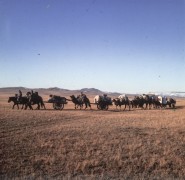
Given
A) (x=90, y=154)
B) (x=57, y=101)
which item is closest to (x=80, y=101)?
(x=57, y=101)

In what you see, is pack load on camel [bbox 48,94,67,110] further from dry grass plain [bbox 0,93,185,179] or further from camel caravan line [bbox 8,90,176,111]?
dry grass plain [bbox 0,93,185,179]

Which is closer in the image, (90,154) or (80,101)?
(90,154)

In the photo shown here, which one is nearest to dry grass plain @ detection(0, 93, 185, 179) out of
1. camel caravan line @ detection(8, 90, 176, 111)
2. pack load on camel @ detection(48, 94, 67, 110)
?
camel caravan line @ detection(8, 90, 176, 111)

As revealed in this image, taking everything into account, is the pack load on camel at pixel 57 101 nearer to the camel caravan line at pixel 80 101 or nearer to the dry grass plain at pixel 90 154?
the camel caravan line at pixel 80 101

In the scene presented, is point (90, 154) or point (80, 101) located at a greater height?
point (80, 101)

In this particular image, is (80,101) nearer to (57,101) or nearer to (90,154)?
(57,101)

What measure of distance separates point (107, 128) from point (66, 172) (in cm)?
872

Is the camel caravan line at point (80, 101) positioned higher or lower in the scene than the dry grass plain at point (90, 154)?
higher

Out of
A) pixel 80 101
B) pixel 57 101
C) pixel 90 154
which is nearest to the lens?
pixel 90 154

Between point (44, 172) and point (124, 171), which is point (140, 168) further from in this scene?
point (44, 172)

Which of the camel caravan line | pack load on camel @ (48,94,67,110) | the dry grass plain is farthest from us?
pack load on camel @ (48,94,67,110)

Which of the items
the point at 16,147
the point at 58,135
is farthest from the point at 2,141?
the point at 58,135

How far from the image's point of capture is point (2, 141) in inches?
547

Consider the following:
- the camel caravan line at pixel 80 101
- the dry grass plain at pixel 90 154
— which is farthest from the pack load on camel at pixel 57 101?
the dry grass plain at pixel 90 154
